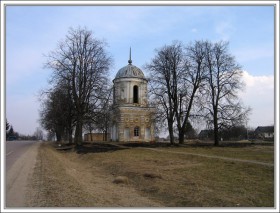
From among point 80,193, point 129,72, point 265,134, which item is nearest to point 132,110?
point 129,72

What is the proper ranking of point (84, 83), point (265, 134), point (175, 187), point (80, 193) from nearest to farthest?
point (80, 193)
point (175, 187)
point (84, 83)
point (265, 134)

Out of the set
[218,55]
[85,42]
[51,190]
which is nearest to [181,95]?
[218,55]

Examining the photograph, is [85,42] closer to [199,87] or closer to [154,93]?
[154,93]

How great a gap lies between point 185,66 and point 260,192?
3314 cm

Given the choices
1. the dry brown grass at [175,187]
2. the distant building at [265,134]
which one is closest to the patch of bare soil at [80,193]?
the dry brown grass at [175,187]

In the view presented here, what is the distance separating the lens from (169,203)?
11086 mm

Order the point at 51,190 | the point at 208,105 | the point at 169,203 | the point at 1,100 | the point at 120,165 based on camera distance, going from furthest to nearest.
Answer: the point at 208,105, the point at 120,165, the point at 51,190, the point at 169,203, the point at 1,100

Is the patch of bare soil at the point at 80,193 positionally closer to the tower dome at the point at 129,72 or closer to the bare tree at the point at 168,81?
the bare tree at the point at 168,81

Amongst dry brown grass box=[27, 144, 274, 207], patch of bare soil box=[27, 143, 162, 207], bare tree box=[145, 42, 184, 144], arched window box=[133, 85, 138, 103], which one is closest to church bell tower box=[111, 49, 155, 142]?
arched window box=[133, 85, 138, 103]

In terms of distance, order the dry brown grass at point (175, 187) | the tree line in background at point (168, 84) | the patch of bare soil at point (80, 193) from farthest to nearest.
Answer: the tree line in background at point (168, 84) < the dry brown grass at point (175, 187) < the patch of bare soil at point (80, 193)

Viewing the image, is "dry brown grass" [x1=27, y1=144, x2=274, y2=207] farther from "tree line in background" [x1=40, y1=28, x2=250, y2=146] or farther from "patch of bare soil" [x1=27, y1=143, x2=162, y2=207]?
"tree line in background" [x1=40, y1=28, x2=250, y2=146]

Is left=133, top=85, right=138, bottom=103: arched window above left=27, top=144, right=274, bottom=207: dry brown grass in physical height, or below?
above

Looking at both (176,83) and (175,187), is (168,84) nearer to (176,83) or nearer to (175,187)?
(176,83)

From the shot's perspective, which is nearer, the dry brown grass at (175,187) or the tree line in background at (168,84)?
the dry brown grass at (175,187)
